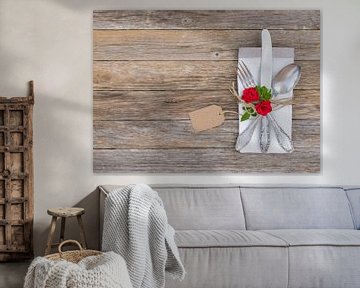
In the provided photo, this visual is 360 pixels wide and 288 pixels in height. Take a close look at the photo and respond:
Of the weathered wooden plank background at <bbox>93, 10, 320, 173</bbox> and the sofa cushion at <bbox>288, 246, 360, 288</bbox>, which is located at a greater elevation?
the weathered wooden plank background at <bbox>93, 10, 320, 173</bbox>

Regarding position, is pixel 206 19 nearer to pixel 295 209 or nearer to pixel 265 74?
pixel 265 74

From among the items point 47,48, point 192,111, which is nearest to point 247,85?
point 192,111

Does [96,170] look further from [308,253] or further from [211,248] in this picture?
[308,253]

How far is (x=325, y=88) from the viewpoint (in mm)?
3619

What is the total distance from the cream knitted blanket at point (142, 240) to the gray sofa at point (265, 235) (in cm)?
16

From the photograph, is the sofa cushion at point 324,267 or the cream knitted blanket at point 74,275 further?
the sofa cushion at point 324,267

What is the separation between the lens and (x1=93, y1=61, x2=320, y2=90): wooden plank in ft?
11.6

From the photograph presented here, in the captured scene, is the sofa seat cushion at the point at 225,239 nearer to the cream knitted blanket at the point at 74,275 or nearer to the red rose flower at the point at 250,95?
the cream knitted blanket at the point at 74,275

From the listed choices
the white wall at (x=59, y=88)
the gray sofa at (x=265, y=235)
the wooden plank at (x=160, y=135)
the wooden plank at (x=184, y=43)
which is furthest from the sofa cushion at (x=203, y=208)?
the wooden plank at (x=184, y=43)

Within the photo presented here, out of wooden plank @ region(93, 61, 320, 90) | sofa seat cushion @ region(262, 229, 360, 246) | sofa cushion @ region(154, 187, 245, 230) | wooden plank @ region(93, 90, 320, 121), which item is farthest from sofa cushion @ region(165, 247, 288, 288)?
wooden plank @ region(93, 61, 320, 90)

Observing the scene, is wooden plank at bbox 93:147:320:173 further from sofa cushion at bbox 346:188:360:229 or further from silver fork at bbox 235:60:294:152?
sofa cushion at bbox 346:188:360:229

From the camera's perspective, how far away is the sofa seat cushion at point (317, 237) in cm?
280

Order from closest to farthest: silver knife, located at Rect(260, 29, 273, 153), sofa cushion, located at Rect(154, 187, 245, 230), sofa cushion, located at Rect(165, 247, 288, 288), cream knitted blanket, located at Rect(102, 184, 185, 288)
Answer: cream knitted blanket, located at Rect(102, 184, 185, 288), sofa cushion, located at Rect(165, 247, 288, 288), sofa cushion, located at Rect(154, 187, 245, 230), silver knife, located at Rect(260, 29, 273, 153)

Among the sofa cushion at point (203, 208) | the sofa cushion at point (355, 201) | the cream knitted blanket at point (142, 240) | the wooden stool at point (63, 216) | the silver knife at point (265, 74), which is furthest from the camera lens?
the silver knife at point (265, 74)
